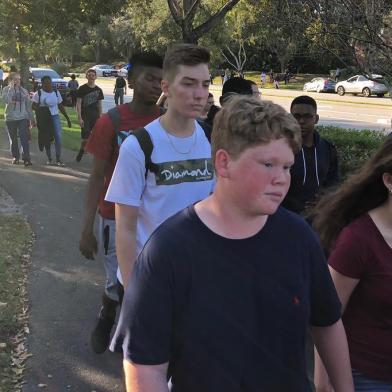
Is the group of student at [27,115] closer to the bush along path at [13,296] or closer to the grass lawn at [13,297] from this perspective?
the bush along path at [13,296]

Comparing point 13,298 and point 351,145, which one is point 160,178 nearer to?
point 13,298

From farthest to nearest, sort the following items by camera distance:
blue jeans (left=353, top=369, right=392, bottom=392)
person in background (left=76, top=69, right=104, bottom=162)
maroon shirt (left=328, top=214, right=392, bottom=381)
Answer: person in background (left=76, top=69, right=104, bottom=162) < blue jeans (left=353, top=369, right=392, bottom=392) < maroon shirt (left=328, top=214, right=392, bottom=381)

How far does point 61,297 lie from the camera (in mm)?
4965

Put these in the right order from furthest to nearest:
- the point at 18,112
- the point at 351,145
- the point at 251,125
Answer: the point at 18,112
the point at 351,145
the point at 251,125

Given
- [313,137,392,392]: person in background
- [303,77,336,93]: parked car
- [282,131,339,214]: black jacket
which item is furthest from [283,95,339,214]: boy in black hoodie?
[303,77,336,93]: parked car

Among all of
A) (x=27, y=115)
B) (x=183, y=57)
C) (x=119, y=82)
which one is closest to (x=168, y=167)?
(x=183, y=57)

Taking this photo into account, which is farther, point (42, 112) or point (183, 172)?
point (42, 112)

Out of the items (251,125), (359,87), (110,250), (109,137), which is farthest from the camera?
(359,87)

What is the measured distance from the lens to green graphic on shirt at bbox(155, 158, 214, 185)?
275 cm

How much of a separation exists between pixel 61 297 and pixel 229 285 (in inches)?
146

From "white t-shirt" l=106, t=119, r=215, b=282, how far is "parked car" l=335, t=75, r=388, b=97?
112 feet

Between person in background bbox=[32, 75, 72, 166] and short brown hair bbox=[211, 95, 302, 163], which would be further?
person in background bbox=[32, 75, 72, 166]

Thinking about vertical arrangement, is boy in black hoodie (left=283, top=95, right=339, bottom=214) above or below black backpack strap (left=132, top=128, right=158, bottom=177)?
below

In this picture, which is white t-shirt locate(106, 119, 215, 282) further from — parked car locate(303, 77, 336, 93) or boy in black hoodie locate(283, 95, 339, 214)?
parked car locate(303, 77, 336, 93)
